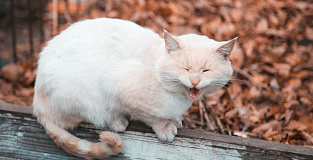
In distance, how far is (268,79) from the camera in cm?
278

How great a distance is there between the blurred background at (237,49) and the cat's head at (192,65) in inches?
34.0

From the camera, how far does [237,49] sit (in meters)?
2.94

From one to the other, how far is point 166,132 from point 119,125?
0.24 meters

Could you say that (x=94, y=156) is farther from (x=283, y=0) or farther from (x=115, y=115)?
(x=283, y=0)

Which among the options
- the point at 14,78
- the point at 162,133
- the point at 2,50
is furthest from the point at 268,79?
the point at 2,50

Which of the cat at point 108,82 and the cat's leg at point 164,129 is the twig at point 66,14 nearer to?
the cat at point 108,82

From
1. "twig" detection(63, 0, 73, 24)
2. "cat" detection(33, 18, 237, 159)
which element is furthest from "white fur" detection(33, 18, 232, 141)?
"twig" detection(63, 0, 73, 24)

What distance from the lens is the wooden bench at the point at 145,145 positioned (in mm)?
1585

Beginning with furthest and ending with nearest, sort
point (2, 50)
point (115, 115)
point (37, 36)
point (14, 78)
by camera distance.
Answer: point (37, 36)
point (2, 50)
point (14, 78)
point (115, 115)

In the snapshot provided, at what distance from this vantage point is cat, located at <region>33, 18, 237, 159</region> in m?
1.47

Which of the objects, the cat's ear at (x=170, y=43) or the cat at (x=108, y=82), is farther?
the cat at (x=108, y=82)

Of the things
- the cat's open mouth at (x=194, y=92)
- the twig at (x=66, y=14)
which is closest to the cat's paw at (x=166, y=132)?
the cat's open mouth at (x=194, y=92)

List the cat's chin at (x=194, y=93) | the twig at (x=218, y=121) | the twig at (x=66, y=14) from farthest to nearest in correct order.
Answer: the twig at (x=66, y=14), the twig at (x=218, y=121), the cat's chin at (x=194, y=93)

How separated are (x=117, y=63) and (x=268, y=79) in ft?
5.49
